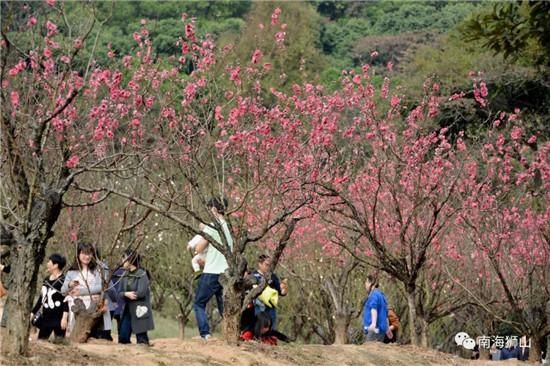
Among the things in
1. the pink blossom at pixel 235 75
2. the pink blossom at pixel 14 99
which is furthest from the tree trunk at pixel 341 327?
the pink blossom at pixel 14 99

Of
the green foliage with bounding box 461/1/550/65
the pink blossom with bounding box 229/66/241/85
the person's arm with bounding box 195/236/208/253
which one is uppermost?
the pink blossom with bounding box 229/66/241/85

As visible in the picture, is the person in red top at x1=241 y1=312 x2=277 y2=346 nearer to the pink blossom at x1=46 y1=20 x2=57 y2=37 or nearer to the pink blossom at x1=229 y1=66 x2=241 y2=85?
the pink blossom at x1=229 y1=66 x2=241 y2=85

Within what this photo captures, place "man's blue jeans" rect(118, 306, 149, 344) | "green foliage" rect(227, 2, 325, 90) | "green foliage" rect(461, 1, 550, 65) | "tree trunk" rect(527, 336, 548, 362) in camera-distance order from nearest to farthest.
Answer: "green foliage" rect(461, 1, 550, 65) → "man's blue jeans" rect(118, 306, 149, 344) → "tree trunk" rect(527, 336, 548, 362) → "green foliage" rect(227, 2, 325, 90)

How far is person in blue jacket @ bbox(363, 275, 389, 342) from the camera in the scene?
14945 millimetres

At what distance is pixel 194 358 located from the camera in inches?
413

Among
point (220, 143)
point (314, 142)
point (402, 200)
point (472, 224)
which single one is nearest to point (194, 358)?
point (220, 143)

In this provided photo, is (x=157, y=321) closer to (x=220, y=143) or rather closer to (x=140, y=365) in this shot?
(x=220, y=143)

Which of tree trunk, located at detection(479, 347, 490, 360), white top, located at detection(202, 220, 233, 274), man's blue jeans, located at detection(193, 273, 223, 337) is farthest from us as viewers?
tree trunk, located at detection(479, 347, 490, 360)

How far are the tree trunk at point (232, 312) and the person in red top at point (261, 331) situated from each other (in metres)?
0.92

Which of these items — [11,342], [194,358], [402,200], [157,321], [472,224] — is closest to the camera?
[11,342]

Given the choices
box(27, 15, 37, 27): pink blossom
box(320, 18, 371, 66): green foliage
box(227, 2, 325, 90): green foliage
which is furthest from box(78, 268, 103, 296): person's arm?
box(320, 18, 371, 66): green foliage

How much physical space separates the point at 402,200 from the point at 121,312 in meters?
7.29

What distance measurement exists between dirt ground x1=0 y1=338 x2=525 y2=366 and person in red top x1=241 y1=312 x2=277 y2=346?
24 centimetres

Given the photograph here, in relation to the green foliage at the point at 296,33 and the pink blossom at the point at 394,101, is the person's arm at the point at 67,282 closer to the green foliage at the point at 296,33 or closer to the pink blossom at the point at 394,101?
the pink blossom at the point at 394,101
